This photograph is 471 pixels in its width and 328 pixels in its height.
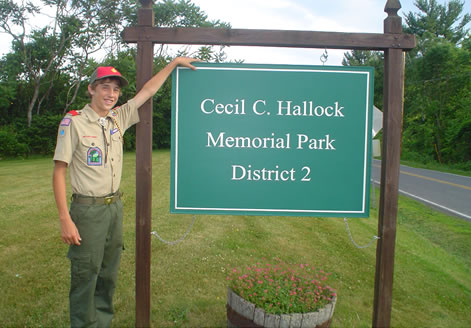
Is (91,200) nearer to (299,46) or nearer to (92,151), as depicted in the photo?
(92,151)

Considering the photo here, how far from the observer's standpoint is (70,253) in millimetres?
2678

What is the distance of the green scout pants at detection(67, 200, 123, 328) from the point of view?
2.66 meters

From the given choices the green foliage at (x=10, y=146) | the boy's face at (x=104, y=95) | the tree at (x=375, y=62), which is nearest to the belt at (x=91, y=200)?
the boy's face at (x=104, y=95)

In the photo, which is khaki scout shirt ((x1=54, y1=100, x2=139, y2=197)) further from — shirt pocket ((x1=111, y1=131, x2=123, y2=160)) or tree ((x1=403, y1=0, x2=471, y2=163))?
tree ((x1=403, y1=0, x2=471, y2=163))

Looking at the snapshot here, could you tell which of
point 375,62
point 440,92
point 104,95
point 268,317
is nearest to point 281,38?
point 104,95

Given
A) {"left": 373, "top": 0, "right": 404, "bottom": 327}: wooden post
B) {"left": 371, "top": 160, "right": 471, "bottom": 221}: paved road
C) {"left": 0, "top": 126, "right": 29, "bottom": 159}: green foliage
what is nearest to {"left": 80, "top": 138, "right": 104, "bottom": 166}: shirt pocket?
{"left": 373, "top": 0, "right": 404, "bottom": 327}: wooden post

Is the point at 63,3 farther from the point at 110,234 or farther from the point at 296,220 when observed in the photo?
the point at 110,234

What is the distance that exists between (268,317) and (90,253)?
139 cm

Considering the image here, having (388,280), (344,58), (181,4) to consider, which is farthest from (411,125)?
(388,280)

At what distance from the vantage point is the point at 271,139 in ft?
9.53

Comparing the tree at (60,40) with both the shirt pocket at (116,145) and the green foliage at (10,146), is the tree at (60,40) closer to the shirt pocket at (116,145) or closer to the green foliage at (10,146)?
the green foliage at (10,146)

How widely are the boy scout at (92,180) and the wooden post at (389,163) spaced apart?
1.56m

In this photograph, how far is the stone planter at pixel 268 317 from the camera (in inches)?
106

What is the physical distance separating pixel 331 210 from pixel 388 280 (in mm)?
712
